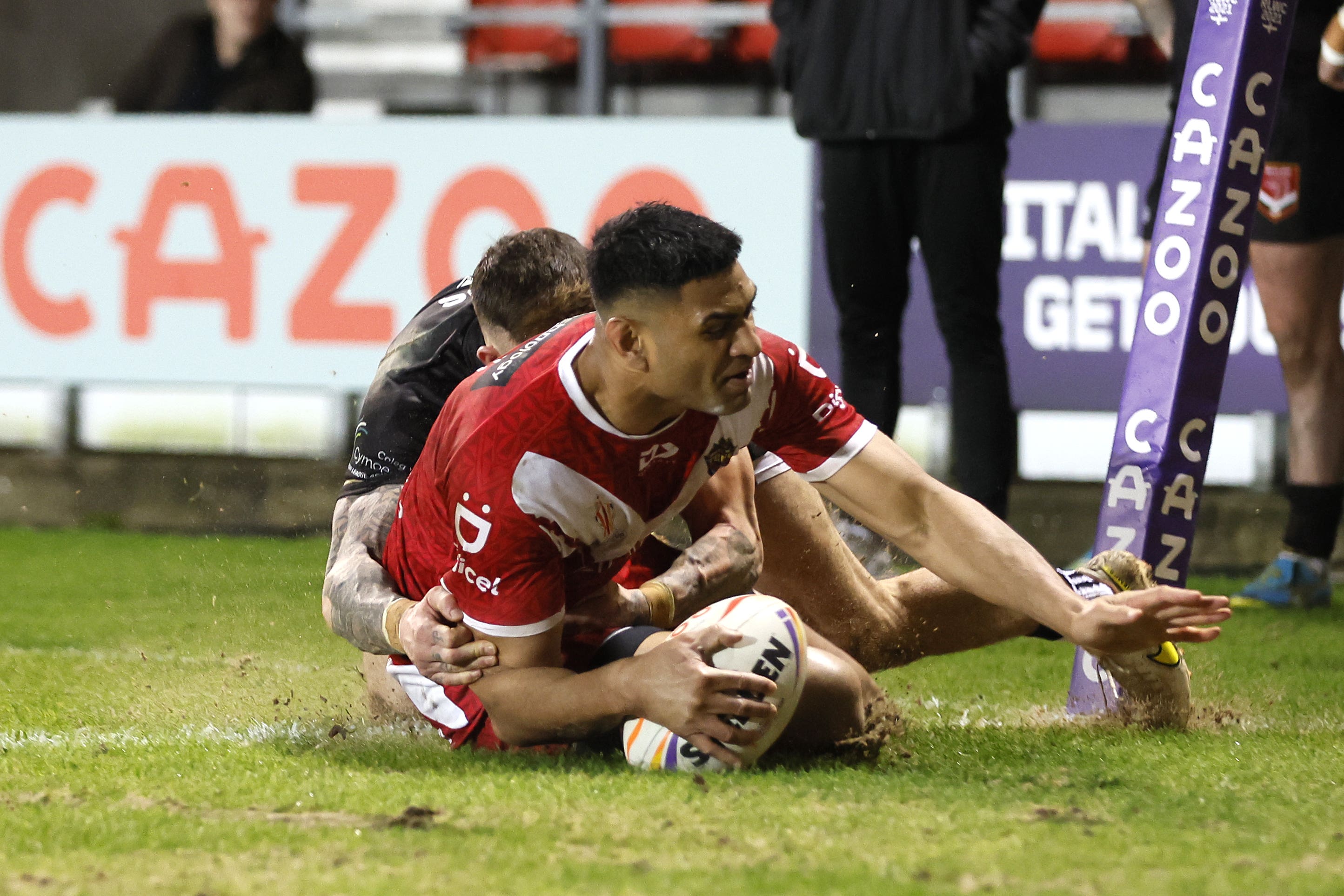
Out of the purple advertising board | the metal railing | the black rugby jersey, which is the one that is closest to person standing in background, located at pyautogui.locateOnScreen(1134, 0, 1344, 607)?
the purple advertising board

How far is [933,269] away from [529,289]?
1.92m

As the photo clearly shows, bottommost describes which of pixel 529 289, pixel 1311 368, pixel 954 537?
pixel 1311 368

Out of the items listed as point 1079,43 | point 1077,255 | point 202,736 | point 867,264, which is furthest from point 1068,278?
point 202,736

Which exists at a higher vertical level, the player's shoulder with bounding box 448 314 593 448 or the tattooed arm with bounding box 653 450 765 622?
the player's shoulder with bounding box 448 314 593 448

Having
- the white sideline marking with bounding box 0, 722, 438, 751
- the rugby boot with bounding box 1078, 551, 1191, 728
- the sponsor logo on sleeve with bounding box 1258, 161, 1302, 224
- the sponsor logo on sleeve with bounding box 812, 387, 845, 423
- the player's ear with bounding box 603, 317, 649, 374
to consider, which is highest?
the sponsor logo on sleeve with bounding box 1258, 161, 1302, 224

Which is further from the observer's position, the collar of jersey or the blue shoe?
the blue shoe

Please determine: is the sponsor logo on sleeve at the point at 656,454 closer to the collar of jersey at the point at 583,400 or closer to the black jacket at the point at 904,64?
the collar of jersey at the point at 583,400

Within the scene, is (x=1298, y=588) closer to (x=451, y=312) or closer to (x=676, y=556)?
→ (x=676, y=556)

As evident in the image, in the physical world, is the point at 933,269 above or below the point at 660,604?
above

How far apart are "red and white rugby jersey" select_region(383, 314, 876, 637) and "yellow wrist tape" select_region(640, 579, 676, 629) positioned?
271 millimetres

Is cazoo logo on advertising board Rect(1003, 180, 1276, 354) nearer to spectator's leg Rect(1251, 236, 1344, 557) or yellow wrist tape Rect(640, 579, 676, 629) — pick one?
spectator's leg Rect(1251, 236, 1344, 557)

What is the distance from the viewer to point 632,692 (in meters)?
2.97

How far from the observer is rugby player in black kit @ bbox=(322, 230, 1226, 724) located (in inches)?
140

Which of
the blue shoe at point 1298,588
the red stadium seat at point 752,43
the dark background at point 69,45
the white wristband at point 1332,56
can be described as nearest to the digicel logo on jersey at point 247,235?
the red stadium seat at point 752,43
